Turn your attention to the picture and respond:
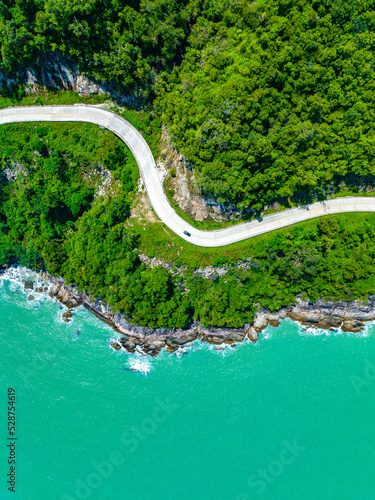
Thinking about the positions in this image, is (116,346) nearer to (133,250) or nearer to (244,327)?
(133,250)

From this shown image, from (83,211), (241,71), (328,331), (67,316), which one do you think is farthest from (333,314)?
(83,211)

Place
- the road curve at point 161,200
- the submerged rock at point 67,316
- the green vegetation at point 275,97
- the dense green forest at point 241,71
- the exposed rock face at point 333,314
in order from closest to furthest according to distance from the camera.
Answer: the green vegetation at point 275,97 < the dense green forest at point 241,71 < the road curve at point 161,200 < the exposed rock face at point 333,314 < the submerged rock at point 67,316

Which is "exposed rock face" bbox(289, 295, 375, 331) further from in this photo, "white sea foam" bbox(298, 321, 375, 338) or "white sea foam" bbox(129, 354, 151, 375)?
"white sea foam" bbox(129, 354, 151, 375)

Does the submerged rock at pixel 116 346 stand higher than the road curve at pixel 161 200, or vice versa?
the road curve at pixel 161 200

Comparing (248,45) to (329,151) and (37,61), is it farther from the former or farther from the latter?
(37,61)

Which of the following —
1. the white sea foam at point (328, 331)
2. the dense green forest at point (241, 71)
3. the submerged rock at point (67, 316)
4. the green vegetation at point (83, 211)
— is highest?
the dense green forest at point (241, 71)

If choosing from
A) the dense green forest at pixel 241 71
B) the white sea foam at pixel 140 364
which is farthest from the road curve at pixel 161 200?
the white sea foam at pixel 140 364

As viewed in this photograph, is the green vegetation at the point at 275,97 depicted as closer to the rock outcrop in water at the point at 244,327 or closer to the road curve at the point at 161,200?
the road curve at the point at 161,200
